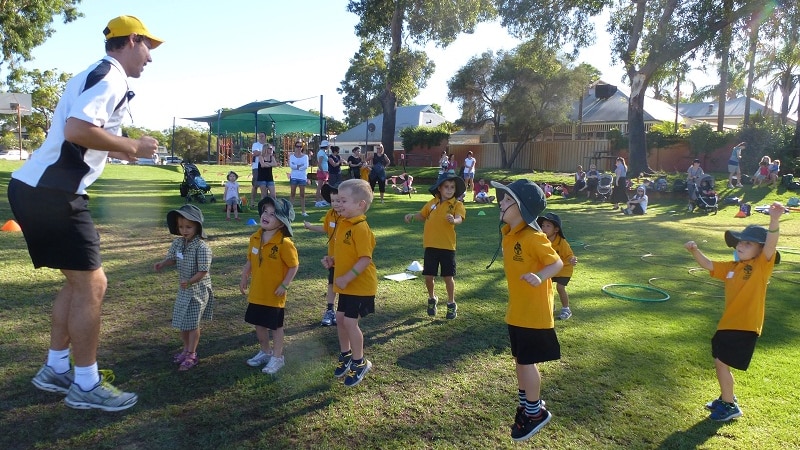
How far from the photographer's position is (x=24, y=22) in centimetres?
2533

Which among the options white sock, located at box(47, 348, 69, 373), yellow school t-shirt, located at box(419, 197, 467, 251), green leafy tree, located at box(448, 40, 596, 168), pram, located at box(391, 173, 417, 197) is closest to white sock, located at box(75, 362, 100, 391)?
white sock, located at box(47, 348, 69, 373)

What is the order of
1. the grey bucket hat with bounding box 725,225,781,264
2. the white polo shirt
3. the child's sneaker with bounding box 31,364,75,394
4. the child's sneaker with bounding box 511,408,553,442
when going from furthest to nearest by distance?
the grey bucket hat with bounding box 725,225,781,264, the child's sneaker with bounding box 31,364,75,394, the child's sneaker with bounding box 511,408,553,442, the white polo shirt

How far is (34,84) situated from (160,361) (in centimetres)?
6269

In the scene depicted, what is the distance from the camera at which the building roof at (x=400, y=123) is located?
59.4 meters

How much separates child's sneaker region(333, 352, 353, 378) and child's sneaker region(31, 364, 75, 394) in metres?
1.86

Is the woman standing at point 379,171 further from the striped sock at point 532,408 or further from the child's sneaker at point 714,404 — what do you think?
the striped sock at point 532,408

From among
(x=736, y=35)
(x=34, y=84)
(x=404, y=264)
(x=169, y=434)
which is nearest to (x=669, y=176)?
(x=736, y=35)

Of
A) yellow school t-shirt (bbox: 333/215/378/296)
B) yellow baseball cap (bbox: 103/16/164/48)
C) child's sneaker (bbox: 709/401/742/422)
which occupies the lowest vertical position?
child's sneaker (bbox: 709/401/742/422)

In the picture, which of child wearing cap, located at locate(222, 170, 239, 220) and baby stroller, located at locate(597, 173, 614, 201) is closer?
child wearing cap, located at locate(222, 170, 239, 220)

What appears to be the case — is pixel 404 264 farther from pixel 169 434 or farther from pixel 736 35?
pixel 736 35

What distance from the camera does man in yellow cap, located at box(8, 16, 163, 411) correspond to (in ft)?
11.2

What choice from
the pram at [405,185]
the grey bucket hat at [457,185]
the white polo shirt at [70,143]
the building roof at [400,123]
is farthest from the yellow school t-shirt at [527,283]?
the building roof at [400,123]

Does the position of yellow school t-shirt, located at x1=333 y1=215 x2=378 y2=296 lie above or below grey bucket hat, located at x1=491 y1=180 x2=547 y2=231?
below

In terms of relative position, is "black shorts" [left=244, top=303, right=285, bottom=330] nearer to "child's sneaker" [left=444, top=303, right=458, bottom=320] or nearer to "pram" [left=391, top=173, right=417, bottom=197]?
"child's sneaker" [left=444, top=303, right=458, bottom=320]
